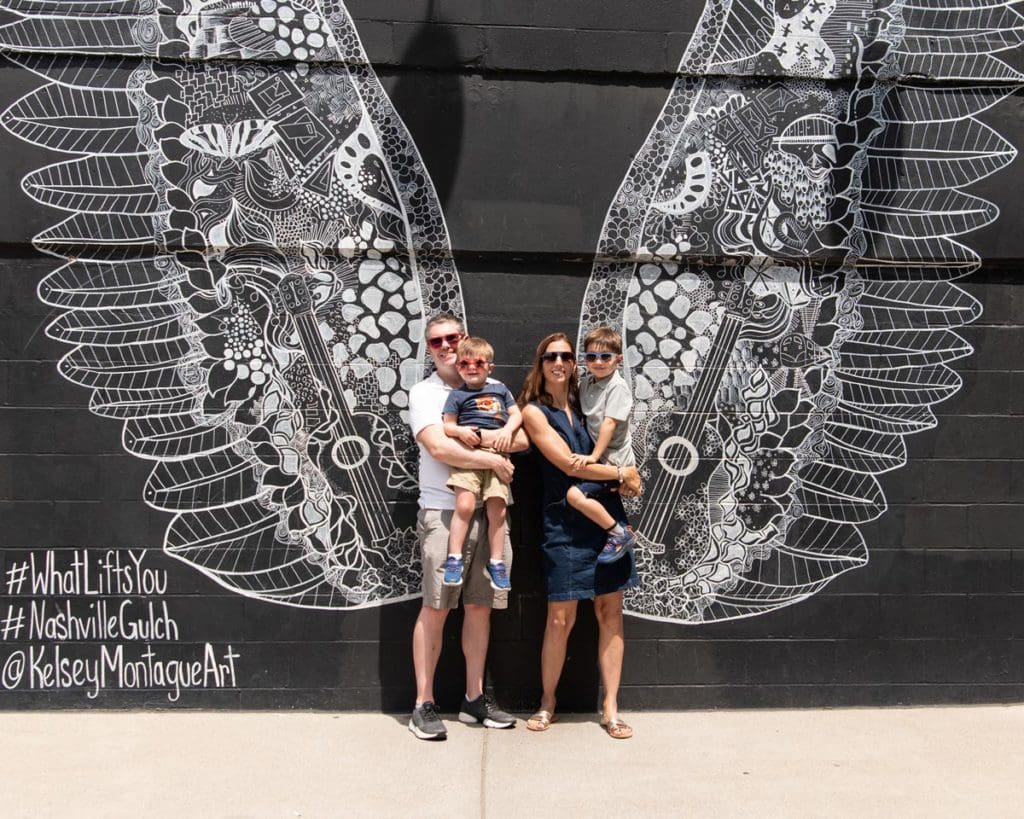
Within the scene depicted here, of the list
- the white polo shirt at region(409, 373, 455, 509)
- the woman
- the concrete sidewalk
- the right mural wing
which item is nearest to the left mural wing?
the white polo shirt at region(409, 373, 455, 509)

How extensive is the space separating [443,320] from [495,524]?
1040 mm

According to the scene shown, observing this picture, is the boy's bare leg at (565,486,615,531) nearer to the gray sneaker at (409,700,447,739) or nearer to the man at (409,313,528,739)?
the man at (409,313,528,739)

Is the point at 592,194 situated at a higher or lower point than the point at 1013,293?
higher

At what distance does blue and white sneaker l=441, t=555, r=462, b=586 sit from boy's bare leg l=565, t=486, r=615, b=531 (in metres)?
0.16

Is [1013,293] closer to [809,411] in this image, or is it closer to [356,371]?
[809,411]

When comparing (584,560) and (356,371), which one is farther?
(356,371)

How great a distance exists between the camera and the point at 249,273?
5141mm

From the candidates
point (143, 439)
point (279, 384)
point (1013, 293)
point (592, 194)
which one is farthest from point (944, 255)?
point (143, 439)

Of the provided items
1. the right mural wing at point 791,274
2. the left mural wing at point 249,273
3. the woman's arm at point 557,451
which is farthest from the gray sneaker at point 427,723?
the woman's arm at point 557,451

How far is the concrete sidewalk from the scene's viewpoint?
4043mm

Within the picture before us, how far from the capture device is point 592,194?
5215 millimetres

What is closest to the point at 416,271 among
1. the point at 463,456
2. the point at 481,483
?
the point at 463,456

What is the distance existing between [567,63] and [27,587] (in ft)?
12.8

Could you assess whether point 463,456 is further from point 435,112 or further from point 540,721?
point 435,112
